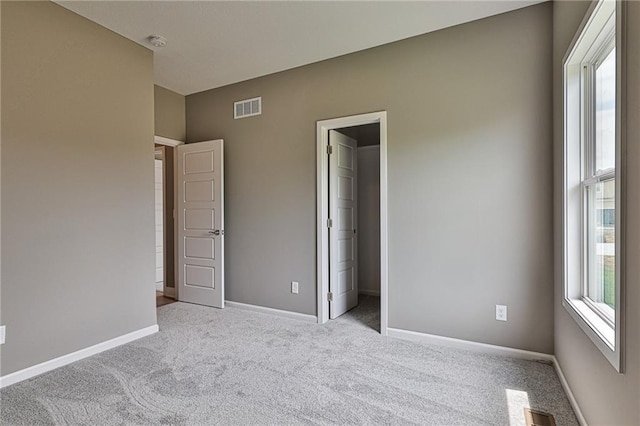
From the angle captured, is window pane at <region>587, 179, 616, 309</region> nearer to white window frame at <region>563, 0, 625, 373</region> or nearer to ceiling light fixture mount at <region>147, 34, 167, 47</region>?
white window frame at <region>563, 0, 625, 373</region>

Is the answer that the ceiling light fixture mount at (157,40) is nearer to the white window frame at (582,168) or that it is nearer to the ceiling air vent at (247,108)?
the ceiling air vent at (247,108)

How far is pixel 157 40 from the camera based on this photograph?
3055 millimetres

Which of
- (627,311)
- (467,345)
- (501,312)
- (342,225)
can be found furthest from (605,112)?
(342,225)

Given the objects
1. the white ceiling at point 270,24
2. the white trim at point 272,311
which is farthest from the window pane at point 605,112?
the white trim at point 272,311

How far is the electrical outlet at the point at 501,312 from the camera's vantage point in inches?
107

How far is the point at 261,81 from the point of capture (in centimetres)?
389

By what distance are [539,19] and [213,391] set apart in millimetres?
3501

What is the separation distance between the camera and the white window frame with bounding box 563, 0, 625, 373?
162 centimetres

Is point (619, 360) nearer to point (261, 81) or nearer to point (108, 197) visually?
point (108, 197)

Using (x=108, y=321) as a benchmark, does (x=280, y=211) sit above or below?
above

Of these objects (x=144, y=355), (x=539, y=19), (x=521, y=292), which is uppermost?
(x=539, y=19)

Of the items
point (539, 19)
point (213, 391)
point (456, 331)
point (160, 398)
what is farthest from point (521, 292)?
point (160, 398)

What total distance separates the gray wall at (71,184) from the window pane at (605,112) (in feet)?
11.3

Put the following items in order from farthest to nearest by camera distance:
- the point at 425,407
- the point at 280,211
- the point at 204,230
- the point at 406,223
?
the point at 204,230
the point at 280,211
the point at 406,223
the point at 425,407
